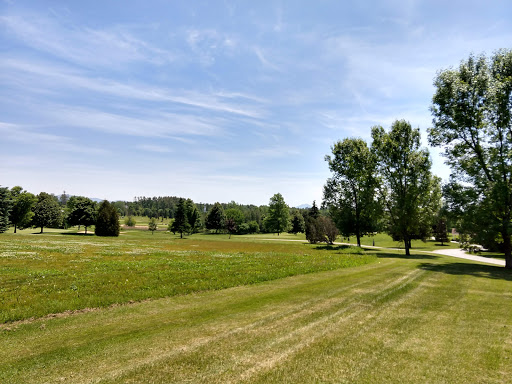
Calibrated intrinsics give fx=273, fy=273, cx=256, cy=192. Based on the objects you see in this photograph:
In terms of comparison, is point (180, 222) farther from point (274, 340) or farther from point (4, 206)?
point (274, 340)

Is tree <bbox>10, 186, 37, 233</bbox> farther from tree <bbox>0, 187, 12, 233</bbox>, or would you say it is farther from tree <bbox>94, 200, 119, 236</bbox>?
tree <bbox>94, 200, 119, 236</bbox>

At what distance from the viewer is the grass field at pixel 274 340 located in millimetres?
5957

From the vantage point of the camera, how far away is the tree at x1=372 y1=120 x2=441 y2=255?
36.9 metres

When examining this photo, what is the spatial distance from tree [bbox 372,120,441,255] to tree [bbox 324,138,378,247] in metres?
7.37

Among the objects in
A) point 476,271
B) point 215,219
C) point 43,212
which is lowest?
point 476,271

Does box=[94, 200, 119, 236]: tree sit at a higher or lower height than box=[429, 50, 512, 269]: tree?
lower

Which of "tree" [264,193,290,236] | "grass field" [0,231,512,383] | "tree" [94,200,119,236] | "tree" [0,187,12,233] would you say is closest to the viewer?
"grass field" [0,231,512,383]

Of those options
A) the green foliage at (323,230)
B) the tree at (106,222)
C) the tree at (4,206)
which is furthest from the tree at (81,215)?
the green foliage at (323,230)

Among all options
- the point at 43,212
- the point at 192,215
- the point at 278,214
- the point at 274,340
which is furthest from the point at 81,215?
the point at 274,340

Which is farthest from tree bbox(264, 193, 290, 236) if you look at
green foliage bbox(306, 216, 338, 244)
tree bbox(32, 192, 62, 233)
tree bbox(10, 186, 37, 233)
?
tree bbox(10, 186, 37, 233)

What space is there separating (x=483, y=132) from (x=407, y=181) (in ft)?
41.3

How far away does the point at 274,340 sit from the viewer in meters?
7.69

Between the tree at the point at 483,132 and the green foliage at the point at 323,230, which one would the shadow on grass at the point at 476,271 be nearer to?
the tree at the point at 483,132

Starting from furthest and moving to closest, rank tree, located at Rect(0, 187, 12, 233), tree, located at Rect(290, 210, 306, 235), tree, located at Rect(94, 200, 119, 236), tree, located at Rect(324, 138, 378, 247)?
tree, located at Rect(290, 210, 306, 235) < tree, located at Rect(94, 200, 119, 236) < tree, located at Rect(0, 187, 12, 233) < tree, located at Rect(324, 138, 378, 247)
